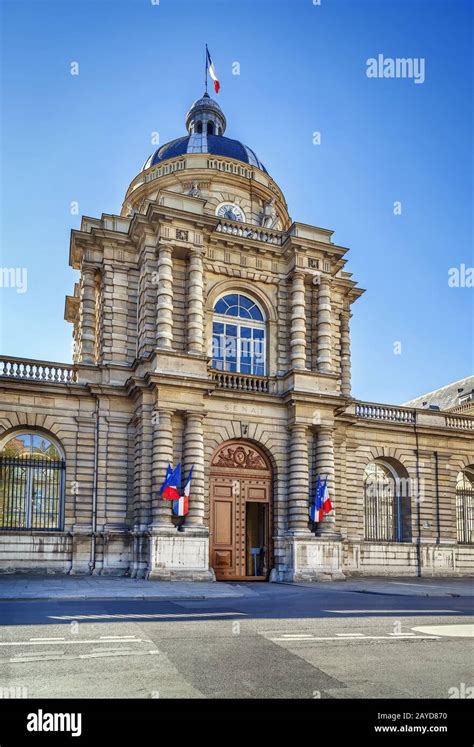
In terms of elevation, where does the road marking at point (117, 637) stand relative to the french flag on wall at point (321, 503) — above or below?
below

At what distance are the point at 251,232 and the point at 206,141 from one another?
30.4 ft

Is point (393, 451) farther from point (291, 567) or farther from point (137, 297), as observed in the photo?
point (137, 297)

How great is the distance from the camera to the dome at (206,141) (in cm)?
3556

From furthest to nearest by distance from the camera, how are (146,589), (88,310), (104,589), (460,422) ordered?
(460,422), (88,310), (146,589), (104,589)

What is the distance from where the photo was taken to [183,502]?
77.8 ft

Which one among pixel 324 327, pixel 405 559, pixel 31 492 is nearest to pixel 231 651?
pixel 31 492

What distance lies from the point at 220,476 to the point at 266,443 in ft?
7.21

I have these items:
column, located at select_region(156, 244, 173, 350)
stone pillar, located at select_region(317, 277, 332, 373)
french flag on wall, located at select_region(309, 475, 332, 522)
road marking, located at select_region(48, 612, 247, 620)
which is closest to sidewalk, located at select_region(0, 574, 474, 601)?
french flag on wall, located at select_region(309, 475, 332, 522)

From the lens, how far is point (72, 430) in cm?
2600

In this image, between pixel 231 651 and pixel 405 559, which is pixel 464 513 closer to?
pixel 405 559

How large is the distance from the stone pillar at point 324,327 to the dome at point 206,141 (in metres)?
9.87

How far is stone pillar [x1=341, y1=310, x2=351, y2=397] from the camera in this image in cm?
3231

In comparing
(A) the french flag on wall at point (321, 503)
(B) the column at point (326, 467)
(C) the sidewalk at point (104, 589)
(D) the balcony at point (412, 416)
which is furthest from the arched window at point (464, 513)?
(C) the sidewalk at point (104, 589)

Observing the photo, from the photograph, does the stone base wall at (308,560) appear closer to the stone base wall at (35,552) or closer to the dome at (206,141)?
the stone base wall at (35,552)
